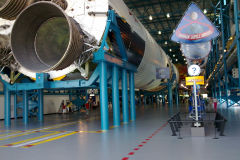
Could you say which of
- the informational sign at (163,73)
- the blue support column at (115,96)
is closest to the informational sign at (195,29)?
the blue support column at (115,96)

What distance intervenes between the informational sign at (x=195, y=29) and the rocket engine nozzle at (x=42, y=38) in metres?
4.04

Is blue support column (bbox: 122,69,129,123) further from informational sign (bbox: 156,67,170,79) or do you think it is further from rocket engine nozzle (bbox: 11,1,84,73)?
informational sign (bbox: 156,67,170,79)

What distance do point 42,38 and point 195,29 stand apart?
21.5 ft

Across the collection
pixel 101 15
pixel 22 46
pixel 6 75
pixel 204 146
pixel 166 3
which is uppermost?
pixel 166 3

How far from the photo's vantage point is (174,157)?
520 cm

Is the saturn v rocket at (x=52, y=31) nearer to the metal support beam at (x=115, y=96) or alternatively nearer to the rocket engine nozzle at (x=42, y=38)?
the rocket engine nozzle at (x=42, y=38)

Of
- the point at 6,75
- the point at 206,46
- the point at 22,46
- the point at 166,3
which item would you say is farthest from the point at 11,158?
the point at 166,3

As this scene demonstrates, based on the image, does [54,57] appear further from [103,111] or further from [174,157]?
[174,157]

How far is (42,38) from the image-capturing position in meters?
10.2

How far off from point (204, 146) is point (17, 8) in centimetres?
927

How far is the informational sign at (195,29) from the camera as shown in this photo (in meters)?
8.41

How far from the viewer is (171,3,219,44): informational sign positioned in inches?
331

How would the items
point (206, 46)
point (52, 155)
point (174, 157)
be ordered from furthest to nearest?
1. point (206, 46)
2. point (52, 155)
3. point (174, 157)

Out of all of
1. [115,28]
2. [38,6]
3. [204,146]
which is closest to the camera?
[204,146]
